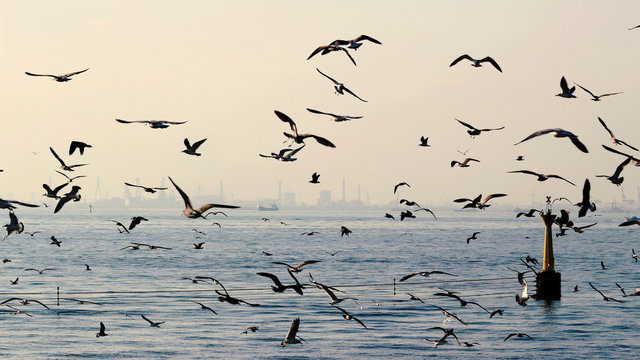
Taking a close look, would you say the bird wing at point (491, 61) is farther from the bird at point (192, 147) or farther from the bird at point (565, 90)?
the bird at point (192, 147)

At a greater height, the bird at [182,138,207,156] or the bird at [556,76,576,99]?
the bird at [556,76,576,99]

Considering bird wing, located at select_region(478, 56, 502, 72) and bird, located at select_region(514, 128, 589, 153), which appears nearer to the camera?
bird, located at select_region(514, 128, 589, 153)

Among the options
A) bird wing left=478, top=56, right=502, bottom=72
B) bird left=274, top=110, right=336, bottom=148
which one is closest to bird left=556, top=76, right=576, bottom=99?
bird wing left=478, top=56, right=502, bottom=72

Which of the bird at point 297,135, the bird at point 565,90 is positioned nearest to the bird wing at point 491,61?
the bird at point 565,90

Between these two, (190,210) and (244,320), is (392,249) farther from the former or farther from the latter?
(190,210)

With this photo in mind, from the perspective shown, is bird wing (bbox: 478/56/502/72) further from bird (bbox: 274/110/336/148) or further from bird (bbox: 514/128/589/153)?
bird (bbox: 274/110/336/148)

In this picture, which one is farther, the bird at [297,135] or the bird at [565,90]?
the bird at [565,90]

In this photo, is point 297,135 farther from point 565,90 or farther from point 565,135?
point 565,90

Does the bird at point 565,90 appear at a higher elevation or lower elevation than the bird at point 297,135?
higher

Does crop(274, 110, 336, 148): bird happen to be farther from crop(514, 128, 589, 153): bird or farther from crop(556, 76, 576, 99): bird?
crop(556, 76, 576, 99): bird

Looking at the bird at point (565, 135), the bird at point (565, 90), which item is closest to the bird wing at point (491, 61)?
the bird at point (565, 90)

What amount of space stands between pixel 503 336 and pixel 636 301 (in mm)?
18032

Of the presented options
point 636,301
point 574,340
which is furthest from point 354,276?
point 574,340

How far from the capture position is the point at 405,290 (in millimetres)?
59438
